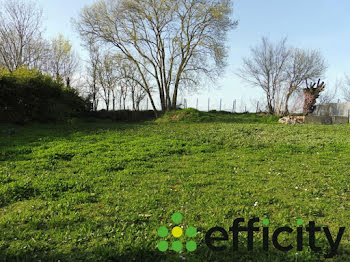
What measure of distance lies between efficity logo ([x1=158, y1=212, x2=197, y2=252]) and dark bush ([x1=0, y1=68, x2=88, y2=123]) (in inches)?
484

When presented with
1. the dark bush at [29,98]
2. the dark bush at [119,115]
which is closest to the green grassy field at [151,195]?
the dark bush at [29,98]

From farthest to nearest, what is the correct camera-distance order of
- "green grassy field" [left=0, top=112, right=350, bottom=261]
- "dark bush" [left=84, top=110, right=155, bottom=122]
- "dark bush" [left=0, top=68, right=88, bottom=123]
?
"dark bush" [left=84, top=110, right=155, bottom=122]
"dark bush" [left=0, top=68, right=88, bottom=123]
"green grassy field" [left=0, top=112, right=350, bottom=261]

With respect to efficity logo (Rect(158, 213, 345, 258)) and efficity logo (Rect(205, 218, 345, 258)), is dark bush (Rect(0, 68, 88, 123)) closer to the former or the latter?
efficity logo (Rect(158, 213, 345, 258))

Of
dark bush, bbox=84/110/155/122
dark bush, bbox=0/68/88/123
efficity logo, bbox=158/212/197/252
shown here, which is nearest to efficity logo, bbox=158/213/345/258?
efficity logo, bbox=158/212/197/252

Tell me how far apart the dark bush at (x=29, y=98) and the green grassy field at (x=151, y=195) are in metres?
6.04

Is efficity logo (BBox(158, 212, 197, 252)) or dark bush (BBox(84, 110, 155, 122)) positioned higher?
dark bush (BBox(84, 110, 155, 122))

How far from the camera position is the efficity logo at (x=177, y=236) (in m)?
2.54

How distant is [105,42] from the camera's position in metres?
21.6

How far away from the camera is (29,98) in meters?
13.4

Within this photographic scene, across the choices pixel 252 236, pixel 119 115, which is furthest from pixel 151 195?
pixel 119 115

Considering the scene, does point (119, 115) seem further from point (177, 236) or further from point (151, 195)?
point (177, 236)

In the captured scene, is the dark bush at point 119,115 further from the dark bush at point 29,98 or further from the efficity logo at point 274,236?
the efficity logo at point 274,236

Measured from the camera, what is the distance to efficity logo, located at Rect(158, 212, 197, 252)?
2.54 m

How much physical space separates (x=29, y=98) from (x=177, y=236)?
43.1ft
